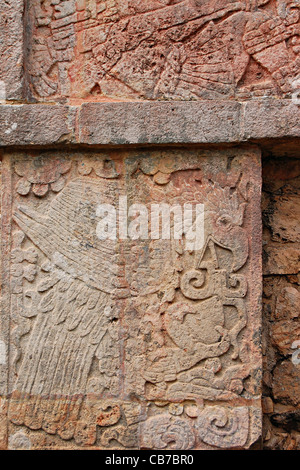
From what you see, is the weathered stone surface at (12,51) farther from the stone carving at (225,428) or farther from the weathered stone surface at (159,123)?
the stone carving at (225,428)

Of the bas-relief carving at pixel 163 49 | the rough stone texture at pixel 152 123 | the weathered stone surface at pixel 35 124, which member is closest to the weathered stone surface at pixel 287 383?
the rough stone texture at pixel 152 123

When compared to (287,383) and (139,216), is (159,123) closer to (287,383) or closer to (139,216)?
(139,216)

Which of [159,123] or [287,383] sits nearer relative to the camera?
[159,123]

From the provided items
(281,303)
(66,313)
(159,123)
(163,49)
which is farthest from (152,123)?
(281,303)

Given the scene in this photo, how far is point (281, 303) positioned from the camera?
119 inches

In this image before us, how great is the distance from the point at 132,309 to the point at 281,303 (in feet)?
3.09

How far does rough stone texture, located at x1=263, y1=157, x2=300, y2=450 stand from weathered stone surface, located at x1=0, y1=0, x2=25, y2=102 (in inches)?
61.5

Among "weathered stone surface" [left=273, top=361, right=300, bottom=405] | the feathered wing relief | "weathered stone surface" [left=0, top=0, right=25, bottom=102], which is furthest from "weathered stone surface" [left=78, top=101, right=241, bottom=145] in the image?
"weathered stone surface" [left=273, top=361, right=300, bottom=405]

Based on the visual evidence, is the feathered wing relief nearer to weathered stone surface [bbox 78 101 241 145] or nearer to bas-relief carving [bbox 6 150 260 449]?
bas-relief carving [bbox 6 150 260 449]

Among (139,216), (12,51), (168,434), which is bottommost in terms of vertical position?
(168,434)

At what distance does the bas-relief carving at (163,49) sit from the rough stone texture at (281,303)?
575 mm

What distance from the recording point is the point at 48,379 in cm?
277

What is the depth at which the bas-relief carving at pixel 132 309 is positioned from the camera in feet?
8.83
